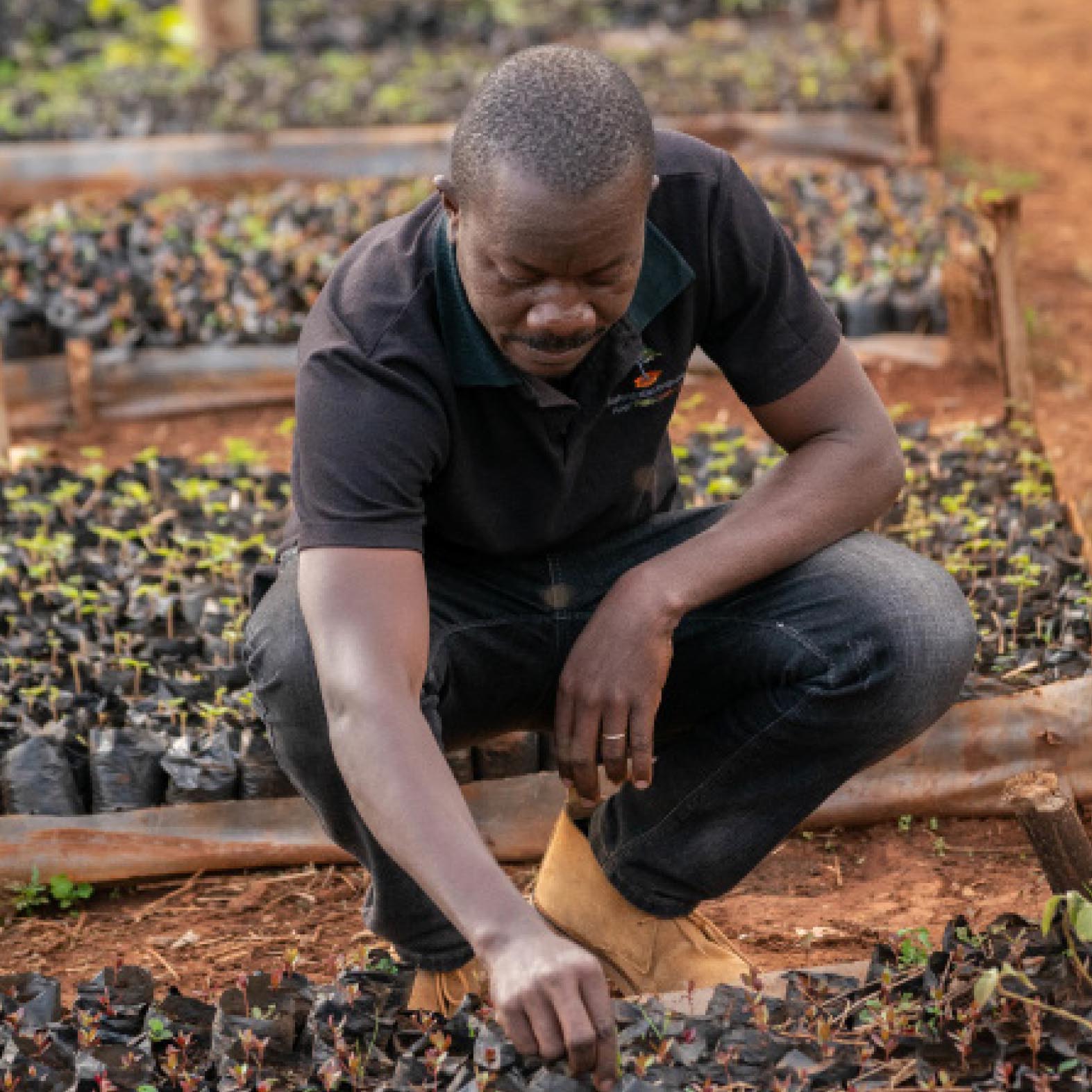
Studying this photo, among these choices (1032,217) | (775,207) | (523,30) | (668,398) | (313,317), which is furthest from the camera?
(523,30)

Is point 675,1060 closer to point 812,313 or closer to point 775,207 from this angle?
point 812,313

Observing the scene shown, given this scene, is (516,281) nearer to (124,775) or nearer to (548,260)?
(548,260)

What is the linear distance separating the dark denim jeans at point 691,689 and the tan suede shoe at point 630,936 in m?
0.04

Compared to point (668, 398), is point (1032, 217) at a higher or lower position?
lower

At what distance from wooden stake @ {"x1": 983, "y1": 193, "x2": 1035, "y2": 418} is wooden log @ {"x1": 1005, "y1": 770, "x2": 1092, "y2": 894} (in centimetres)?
268

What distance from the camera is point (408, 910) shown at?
265cm

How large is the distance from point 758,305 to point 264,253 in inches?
165

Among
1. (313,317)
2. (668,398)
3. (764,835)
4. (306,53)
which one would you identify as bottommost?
(306,53)

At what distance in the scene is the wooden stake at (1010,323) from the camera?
504cm

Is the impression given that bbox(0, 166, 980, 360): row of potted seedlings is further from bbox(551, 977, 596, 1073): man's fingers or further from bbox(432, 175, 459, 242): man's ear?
bbox(551, 977, 596, 1073): man's fingers

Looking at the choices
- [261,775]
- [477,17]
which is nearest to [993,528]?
[261,775]

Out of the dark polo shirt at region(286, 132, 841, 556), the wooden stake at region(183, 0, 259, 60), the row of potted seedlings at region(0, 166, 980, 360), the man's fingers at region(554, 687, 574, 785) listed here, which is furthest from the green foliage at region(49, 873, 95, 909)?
the wooden stake at region(183, 0, 259, 60)

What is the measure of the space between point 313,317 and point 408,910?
0.88 meters

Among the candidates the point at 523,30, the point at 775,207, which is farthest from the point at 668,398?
the point at 523,30
